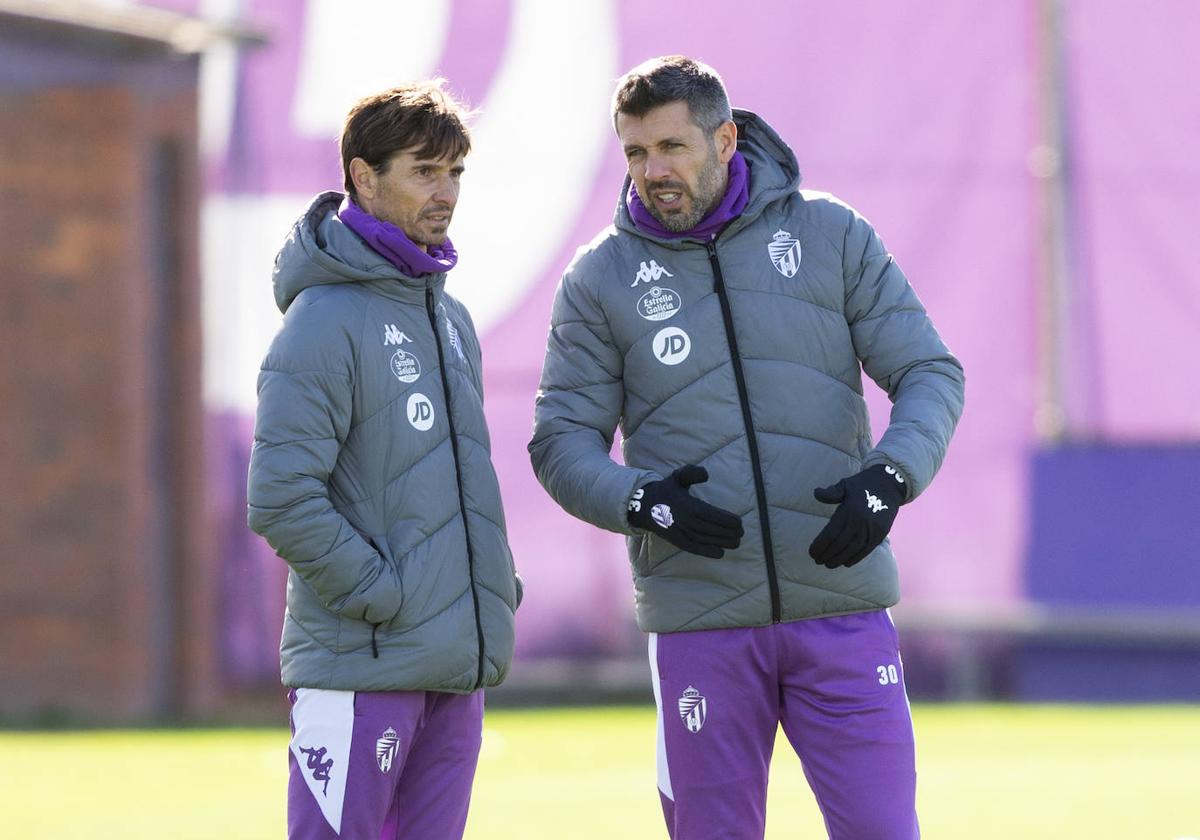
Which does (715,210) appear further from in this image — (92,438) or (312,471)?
(92,438)

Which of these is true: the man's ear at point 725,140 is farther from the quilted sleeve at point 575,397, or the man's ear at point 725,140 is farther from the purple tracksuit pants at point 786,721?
the purple tracksuit pants at point 786,721

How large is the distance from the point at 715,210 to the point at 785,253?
0.17 meters

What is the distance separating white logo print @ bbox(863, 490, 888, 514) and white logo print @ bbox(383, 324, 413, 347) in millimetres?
917

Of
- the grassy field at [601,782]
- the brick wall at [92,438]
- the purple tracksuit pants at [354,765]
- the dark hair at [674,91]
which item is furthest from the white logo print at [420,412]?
the brick wall at [92,438]

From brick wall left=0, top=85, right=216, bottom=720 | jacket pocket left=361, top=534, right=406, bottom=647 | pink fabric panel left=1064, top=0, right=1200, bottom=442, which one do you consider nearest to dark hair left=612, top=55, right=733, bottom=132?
jacket pocket left=361, top=534, right=406, bottom=647

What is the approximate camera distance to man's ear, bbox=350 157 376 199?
3.82 metres

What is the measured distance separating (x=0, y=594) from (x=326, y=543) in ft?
25.9

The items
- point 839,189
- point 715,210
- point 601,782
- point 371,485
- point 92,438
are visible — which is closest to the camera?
point 371,485

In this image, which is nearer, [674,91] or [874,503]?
[874,503]

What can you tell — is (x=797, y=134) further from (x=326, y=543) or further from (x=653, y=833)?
(x=326, y=543)

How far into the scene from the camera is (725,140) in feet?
13.4

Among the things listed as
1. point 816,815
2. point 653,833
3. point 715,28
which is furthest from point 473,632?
point 715,28

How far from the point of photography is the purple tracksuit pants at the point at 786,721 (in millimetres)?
3938

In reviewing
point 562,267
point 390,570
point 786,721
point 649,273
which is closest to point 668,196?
point 649,273
